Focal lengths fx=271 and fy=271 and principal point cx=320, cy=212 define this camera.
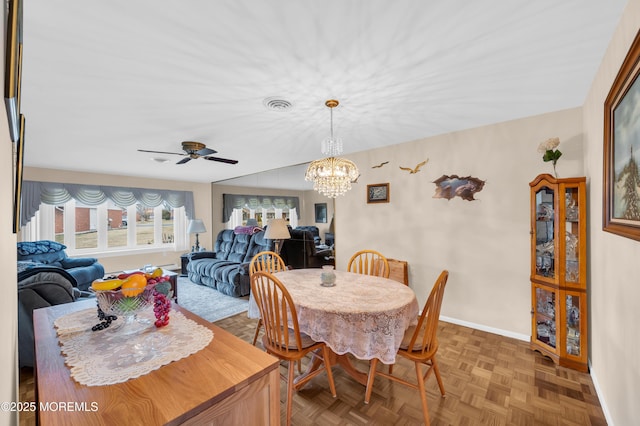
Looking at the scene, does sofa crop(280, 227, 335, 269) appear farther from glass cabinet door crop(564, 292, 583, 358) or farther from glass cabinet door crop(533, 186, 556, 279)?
glass cabinet door crop(564, 292, 583, 358)

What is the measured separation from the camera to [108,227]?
5.96 meters

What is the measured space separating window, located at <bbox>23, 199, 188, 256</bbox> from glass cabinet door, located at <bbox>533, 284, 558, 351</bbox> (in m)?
7.03

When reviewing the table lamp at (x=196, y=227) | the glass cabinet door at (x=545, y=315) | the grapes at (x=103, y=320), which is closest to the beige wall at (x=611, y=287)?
the glass cabinet door at (x=545, y=315)

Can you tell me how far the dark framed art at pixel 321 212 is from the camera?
454cm

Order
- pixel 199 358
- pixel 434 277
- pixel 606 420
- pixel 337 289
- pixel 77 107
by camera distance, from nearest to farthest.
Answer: pixel 199 358 < pixel 606 420 < pixel 337 289 < pixel 77 107 < pixel 434 277

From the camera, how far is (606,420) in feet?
5.73

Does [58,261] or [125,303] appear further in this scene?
[58,261]

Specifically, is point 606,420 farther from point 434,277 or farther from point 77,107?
point 77,107

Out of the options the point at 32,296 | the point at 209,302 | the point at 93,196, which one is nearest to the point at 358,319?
the point at 32,296

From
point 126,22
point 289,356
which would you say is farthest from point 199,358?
point 126,22

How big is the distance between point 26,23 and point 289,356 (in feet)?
7.75

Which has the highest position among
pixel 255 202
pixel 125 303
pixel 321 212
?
pixel 255 202

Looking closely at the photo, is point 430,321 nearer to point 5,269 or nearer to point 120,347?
point 120,347

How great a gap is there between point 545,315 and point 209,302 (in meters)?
4.19
